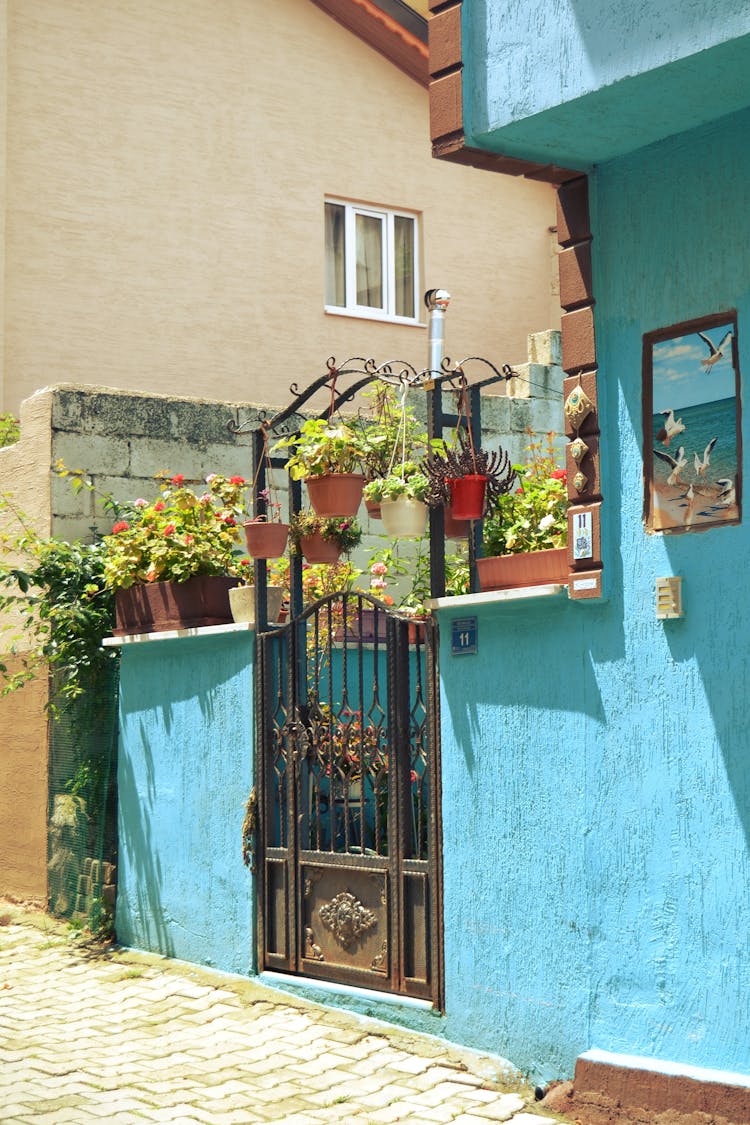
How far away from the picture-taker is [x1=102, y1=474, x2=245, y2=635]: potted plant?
9312 millimetres

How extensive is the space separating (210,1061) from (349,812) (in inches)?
57.7

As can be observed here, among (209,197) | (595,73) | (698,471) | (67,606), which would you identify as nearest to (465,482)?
(698,471)

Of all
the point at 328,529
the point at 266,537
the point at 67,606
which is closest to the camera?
the point at 328,529

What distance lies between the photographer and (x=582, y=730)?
6.50 m

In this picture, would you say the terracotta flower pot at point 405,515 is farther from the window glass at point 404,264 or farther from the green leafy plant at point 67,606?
the window glass at point 404,264

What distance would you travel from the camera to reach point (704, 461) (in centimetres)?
600

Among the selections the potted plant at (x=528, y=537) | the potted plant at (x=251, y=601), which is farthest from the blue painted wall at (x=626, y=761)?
the potted plant at (x=251, y=601)

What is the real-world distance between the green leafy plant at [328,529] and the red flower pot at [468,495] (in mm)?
1049

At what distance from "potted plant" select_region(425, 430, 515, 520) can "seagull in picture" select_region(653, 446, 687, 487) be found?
124cm

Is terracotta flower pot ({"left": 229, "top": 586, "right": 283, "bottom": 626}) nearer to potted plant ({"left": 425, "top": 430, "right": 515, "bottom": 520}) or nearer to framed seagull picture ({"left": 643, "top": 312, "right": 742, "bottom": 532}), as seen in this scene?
potted plant ({"left": 425, "top": 430, "right": 515, "bottom": 520})

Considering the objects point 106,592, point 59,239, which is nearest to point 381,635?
point 106,592

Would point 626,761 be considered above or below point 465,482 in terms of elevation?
below

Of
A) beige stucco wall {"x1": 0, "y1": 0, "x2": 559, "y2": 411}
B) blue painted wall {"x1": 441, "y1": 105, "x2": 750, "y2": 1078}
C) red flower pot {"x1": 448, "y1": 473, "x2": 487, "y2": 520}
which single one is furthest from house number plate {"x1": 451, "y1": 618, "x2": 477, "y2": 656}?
beige stucco wall {"x1": 0, "y1": 0, "x2": 559, "y2": 411}

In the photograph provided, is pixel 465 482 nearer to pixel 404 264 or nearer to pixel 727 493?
pixel 727 493
